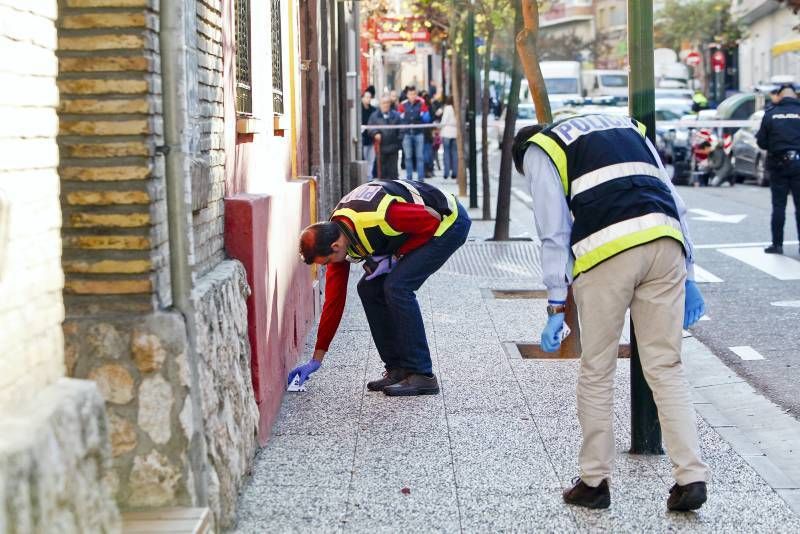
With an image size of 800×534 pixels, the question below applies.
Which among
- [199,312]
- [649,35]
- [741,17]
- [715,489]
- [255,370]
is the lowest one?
[715,489]

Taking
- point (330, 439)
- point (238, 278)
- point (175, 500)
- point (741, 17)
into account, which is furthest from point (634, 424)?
point (741, 17)

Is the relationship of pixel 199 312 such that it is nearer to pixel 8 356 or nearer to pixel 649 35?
pixel 8 356

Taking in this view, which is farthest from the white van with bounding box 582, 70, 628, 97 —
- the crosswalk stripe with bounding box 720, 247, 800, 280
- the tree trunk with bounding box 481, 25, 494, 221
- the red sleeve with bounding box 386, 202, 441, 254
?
the red sleeve with bounding box 386, 202, 441, 254

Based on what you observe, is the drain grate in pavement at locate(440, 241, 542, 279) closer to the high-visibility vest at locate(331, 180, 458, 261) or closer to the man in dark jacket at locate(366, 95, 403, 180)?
the high-visibility vest at locate(331, 180, 458, 261)

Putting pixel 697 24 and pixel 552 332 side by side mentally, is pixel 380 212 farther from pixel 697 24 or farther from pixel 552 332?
pixel 697 24

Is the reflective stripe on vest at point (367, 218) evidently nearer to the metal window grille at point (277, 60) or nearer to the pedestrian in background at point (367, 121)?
the metal window grille at point (277, 60)

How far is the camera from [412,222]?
7797mm

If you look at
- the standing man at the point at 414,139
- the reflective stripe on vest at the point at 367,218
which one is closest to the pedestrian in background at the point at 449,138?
the standing man at the point at 414,139

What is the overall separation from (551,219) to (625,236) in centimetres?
31

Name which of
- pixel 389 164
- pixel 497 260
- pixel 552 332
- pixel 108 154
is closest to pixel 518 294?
pixel 497 260

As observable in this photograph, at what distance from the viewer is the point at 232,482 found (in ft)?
18.2

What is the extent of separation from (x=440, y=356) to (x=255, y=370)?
2.81m

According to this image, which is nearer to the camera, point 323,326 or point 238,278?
point 238,278

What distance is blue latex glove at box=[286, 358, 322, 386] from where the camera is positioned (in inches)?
309
